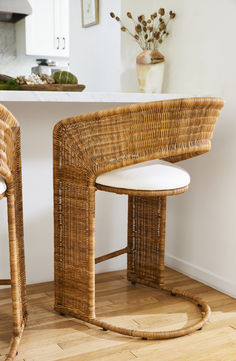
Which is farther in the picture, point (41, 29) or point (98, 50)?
point (41, 29)

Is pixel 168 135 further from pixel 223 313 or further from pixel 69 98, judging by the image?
pixel 223 313

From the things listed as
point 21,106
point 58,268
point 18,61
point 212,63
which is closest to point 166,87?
point 212,63

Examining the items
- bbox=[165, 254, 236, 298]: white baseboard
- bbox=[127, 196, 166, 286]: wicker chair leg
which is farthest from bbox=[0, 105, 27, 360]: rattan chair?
bbox=[165, 254, 236, 298]: white baseboard

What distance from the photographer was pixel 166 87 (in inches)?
103

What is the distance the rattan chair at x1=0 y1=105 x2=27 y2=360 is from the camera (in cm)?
151

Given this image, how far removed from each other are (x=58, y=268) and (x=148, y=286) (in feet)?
1.76

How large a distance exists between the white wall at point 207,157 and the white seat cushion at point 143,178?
1.71 ft

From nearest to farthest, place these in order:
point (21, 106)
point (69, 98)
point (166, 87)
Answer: point (69, 98)
point (21, 106)
point (166, 87)

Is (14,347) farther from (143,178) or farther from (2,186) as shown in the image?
(143,178)

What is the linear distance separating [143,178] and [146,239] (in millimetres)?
598

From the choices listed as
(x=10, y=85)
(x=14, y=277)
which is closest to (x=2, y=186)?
(x=14, y=277)

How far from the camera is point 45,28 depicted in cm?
514

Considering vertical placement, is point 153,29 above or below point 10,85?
above

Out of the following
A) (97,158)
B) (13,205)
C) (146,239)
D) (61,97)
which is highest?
(61,97)
